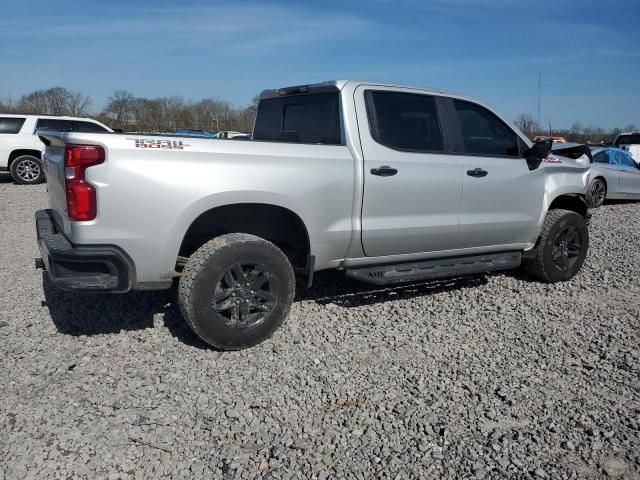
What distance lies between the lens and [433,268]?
192 inches

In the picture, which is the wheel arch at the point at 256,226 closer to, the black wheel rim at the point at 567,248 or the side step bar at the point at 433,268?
the side step bar at the point at 433,268

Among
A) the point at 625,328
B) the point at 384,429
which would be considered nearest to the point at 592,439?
the point at 384,429

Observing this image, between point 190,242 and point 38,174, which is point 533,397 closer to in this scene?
point 190,242

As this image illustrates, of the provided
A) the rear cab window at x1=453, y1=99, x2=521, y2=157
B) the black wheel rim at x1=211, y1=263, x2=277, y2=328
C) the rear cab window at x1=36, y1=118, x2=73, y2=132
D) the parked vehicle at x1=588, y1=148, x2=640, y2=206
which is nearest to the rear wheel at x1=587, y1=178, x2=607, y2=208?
the parked vehicle at x1=588, y1=148, x2=640, y2=206

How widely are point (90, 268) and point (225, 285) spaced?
883mm

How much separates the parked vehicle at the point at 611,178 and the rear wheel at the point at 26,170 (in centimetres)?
1310

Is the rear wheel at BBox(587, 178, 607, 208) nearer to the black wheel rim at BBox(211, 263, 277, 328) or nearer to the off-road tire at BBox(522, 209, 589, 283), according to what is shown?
the off-road tire at BBox(522, 209, 589, 283)

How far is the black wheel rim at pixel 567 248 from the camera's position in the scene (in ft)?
19.1

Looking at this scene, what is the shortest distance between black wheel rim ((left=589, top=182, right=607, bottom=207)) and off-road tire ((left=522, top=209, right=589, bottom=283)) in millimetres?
6924

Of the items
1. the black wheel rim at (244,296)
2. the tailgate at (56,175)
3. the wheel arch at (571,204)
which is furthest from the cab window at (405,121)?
the tailgate at (56,175)

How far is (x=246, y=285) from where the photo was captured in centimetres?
396

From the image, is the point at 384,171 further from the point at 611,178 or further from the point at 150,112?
the point at 150,112

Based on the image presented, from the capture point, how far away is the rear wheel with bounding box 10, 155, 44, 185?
14.1 meters

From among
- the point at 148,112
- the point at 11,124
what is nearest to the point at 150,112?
the point at 148,112
